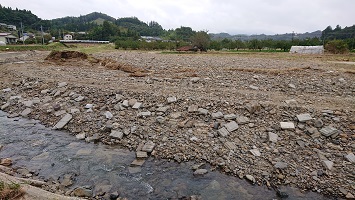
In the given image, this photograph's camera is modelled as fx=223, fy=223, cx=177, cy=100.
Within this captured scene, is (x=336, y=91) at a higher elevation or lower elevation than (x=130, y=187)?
higher

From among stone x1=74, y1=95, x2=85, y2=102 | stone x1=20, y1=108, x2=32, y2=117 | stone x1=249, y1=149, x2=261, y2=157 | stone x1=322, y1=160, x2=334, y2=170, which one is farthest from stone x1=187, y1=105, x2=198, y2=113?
stone x1=20, y1=108, x2=32, y2=117

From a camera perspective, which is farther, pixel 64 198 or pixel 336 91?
pixel 336 91

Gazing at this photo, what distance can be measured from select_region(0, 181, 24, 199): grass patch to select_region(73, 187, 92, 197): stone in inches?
46.2

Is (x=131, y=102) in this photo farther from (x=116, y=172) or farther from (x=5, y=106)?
(x=5, y=106)

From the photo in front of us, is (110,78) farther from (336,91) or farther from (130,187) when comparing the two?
(336,91)

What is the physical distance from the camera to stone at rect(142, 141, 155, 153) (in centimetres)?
639

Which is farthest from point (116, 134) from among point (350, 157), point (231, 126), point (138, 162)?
point (350, 157)

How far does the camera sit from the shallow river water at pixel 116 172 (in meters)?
4.96

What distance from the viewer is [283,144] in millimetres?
6355

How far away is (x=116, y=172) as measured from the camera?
18.5 feet

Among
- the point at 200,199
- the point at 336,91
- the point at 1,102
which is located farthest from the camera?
the point at 1,102

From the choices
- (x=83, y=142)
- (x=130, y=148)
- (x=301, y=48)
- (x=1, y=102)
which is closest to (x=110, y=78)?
(x=1, y=102)

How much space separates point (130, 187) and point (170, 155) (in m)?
1.47

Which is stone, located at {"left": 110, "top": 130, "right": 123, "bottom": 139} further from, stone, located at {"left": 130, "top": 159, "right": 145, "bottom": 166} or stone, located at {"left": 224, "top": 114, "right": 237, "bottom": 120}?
stone, located at {"left": 224, "top": 114, "right": 237, "bottom": 120}
